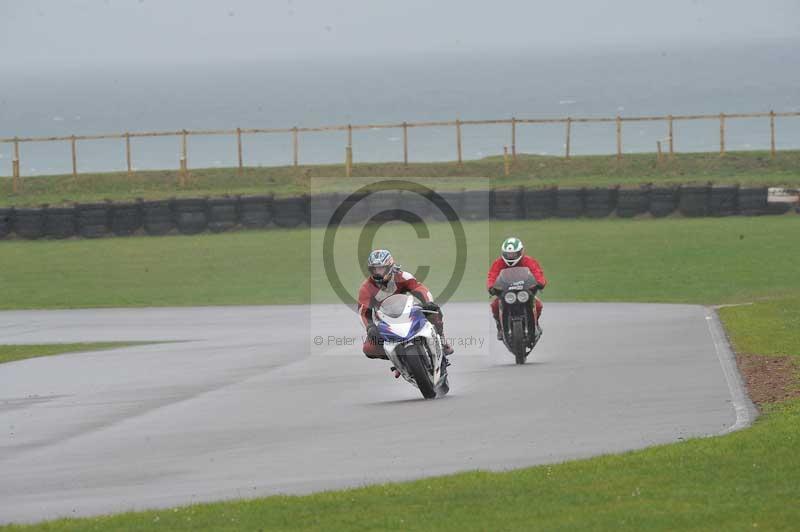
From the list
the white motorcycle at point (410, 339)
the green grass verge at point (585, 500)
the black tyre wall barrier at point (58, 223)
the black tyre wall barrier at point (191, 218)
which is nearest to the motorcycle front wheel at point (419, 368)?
the white motorcycle at point (410, 339)

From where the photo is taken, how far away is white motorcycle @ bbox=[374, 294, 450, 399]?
49.5 ft

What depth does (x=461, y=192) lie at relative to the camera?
132 ft

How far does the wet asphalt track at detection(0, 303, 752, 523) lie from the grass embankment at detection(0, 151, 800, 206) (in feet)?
81.9

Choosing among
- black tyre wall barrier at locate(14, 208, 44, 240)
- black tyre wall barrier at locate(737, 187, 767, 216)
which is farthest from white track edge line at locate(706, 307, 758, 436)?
black tyre wall barrier at locate(14, 208, 44, 240)

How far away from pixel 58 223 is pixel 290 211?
6.52m

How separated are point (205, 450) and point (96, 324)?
12787 mm

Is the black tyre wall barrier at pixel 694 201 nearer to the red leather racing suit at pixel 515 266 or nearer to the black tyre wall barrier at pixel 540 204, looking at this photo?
the black tyre wall barrier at pixel 540 204

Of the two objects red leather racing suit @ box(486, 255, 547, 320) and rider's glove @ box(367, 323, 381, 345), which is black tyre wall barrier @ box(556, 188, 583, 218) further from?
rider's glove @ box(367, 323, 381, 345)

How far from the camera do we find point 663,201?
39.5 m

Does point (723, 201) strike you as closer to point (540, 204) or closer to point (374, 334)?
point (540, 204)

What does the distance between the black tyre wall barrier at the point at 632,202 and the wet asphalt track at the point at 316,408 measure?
52.2ft

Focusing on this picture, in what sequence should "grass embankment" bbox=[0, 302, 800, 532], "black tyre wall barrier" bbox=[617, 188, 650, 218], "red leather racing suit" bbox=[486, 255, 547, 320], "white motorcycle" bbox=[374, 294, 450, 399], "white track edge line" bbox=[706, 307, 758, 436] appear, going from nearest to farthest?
1. "grass embankment" bbox=[0, 302, 800, 532]
2. "white track edge line" bbox=[706, 307, 758, 436]
3. "white motorcycle" bbox=[374, 294, 450, 399]
4. "red leather racing suit" bbox=[486, 255, 547, 320]
5. "black tyre wall barrier" bbox=[617, 188, 650, 218]

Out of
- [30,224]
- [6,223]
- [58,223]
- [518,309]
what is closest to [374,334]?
[518,309]

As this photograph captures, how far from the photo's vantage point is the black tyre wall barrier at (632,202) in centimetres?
3962
